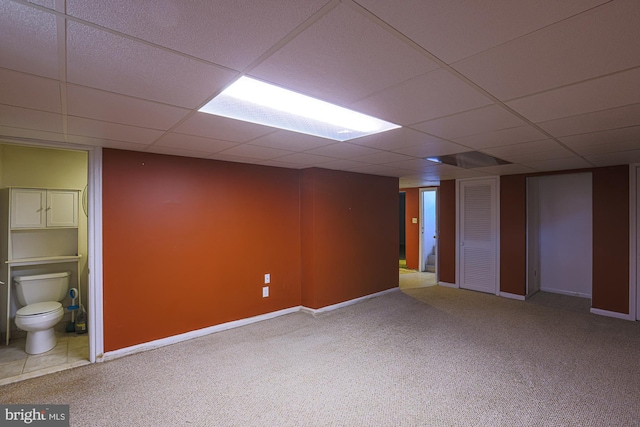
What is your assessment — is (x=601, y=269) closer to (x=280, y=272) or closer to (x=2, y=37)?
(x=280, y=272)

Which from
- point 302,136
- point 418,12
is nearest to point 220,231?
point 302,136

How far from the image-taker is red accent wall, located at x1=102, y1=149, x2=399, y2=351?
3090 mm

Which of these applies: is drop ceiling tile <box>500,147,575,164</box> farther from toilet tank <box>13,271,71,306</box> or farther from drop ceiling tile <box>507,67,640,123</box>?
toilet tank <box>13,271,71,306</box>

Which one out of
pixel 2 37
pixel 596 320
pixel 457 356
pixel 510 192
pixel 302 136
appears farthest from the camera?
pixel 510 192

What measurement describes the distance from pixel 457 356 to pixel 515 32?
2827 mm

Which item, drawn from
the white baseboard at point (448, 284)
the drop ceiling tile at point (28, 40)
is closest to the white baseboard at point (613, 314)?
the white baseboard at point (448, 284)

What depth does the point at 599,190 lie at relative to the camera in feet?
14.0

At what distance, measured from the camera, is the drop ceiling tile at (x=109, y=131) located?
7.14 ft

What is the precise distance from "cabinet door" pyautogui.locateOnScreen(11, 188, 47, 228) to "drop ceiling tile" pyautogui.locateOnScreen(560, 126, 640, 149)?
532cm

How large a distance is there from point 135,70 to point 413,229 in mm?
6982

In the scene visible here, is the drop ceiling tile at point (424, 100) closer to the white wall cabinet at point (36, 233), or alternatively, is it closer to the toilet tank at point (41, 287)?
the white wall cabinet at point (36, 233)

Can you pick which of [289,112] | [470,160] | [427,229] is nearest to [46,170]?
[289,112]

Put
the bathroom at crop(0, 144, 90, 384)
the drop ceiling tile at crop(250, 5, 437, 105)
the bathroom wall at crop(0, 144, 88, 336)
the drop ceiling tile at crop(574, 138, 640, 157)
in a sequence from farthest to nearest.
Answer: the bathroom wall at crop(0, 144, 88, 336) < the bathroom at crop(0, 144, 90, 384) < the drop ceiling tile at crop(574, 138, 640, 157) < the drop ceiling tile at crop(250, 5, 437, 105)

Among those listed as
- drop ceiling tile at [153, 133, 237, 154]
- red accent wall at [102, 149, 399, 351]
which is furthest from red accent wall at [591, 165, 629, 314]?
drop ceiling tile at [153, 133, 237, 154]
